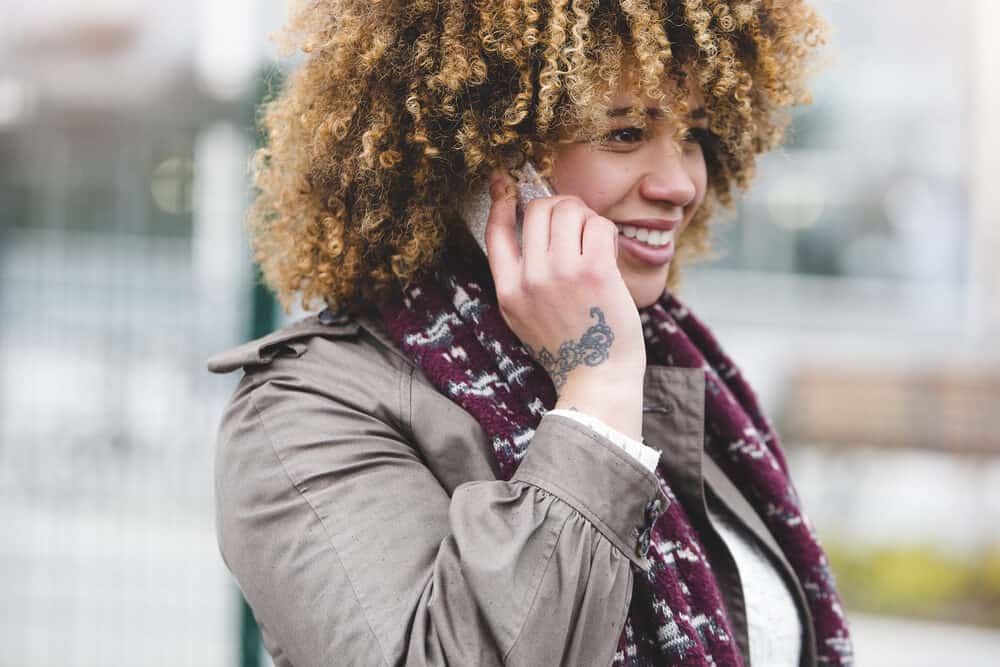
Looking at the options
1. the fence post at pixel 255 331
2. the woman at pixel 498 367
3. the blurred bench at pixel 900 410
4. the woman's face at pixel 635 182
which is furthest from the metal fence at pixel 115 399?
the blurred bench at pixel 900 410

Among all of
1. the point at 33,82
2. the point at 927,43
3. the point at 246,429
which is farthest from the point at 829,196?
the point at 246,429

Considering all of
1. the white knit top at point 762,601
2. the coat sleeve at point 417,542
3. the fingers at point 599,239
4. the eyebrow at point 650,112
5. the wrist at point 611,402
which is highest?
the eyebrow at point 650,112

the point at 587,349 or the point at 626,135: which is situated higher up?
the point at 626,135

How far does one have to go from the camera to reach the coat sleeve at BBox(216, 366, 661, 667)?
1286 millimetres

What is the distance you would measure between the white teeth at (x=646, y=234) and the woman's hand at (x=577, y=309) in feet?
0.35

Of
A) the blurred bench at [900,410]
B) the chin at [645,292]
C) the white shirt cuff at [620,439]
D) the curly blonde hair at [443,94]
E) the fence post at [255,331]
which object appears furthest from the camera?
the blurred bench at [900,410]

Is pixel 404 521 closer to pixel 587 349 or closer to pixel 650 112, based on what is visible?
pixel 587 349

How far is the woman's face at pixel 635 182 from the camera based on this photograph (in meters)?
1.60

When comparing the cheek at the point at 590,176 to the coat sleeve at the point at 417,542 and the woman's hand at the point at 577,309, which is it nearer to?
the woman's hand at the point at 577,309

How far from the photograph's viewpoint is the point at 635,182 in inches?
63.7

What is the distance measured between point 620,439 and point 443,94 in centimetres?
53

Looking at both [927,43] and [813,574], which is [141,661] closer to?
[813,574]

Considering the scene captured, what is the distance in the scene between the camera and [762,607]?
5.58 ft

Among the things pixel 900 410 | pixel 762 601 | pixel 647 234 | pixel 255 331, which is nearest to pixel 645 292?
pixel 647 234
